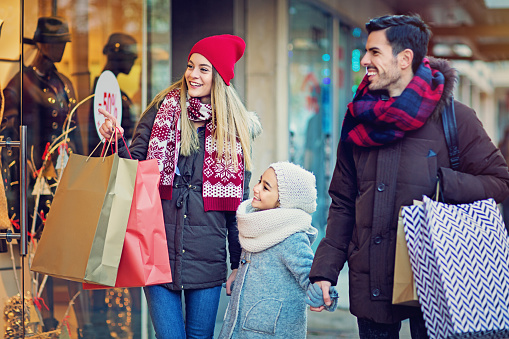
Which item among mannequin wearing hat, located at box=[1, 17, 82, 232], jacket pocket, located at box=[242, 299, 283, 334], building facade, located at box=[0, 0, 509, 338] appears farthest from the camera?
building facade, located at box=[0, 0, 509, 338]

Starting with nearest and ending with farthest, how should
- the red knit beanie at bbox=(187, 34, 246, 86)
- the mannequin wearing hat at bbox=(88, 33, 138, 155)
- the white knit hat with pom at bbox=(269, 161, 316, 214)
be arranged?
the white knit hat with pom at bbox=(269, 161, 316, 214) → the red knit beanie at bbox=(187, 34, 246, 86) → the mannequin wearing hat at bbox=(88, 33, 138, 155)

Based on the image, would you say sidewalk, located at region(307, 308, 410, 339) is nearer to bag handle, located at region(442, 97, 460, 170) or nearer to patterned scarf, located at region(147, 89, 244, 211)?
patterned scarf, located at region(147, 89, 244, 211)

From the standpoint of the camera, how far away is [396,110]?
9.23 feet

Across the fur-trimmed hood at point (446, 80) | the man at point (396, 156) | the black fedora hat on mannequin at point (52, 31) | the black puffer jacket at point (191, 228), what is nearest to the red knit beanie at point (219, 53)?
the black puffer jacket at point (191, 228)

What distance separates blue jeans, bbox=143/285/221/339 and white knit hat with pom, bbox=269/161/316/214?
0.58 meters

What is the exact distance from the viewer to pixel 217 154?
3551 millimetres

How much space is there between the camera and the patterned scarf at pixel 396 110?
2818 mm

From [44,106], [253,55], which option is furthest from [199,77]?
[253,55]

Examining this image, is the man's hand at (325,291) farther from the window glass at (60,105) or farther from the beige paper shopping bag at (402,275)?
the window glass at (60,105)

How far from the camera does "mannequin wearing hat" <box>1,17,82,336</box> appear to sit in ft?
14.4

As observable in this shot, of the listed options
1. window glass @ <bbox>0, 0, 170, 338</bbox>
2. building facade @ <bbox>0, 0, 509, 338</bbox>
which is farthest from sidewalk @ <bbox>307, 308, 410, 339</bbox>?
window glass @ <bbox>0, 0, 170, 338</bbox>

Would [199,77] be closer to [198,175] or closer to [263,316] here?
[198,175]

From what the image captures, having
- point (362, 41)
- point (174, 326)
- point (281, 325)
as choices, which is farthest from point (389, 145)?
point (362, 41)

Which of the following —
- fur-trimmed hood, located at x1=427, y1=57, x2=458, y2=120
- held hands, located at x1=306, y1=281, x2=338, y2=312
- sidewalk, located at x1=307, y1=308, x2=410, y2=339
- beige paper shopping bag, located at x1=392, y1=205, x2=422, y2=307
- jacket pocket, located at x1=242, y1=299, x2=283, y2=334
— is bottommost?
sidewalk, located at x1=307, y1=308, x2=410, y2=339
